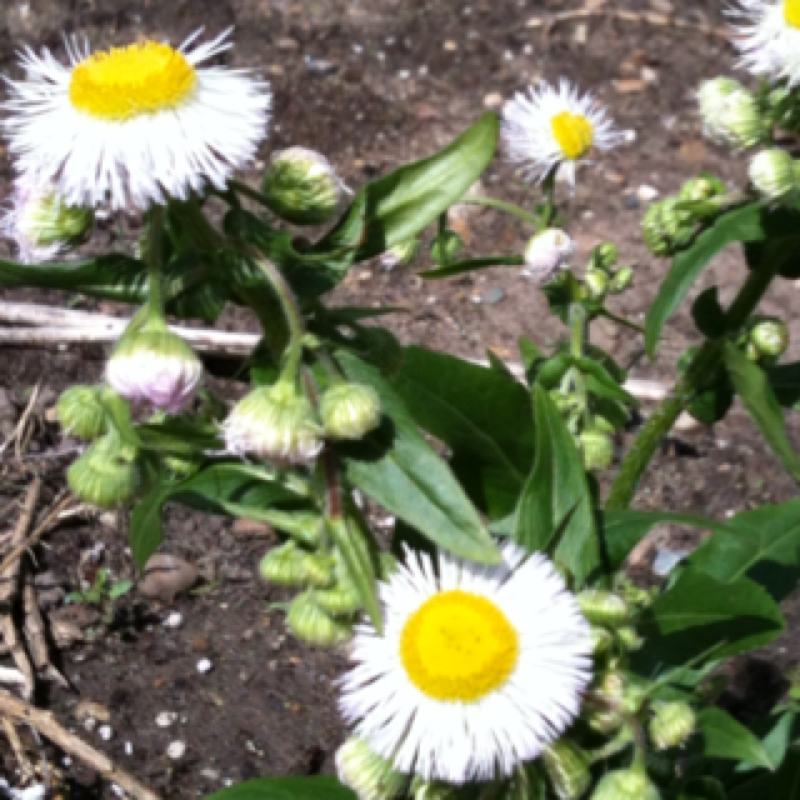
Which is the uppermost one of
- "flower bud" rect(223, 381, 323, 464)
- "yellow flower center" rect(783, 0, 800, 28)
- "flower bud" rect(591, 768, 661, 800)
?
"yellow flower center" rect(783, 0, 800, 28)

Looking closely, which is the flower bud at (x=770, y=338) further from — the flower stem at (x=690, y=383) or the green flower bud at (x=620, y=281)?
the green flower bud at (x=620, y=281)

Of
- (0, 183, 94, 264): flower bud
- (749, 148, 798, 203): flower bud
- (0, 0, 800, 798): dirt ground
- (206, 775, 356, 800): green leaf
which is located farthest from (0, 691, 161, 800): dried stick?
(749, 148, 798, 203): flower bud

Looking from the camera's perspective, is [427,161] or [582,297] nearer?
[427,161]

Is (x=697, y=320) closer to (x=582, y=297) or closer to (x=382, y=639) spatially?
(x=582, y=297)

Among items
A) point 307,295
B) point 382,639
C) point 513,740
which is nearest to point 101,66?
point 307,295

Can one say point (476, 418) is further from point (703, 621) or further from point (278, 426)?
point (278, 426)

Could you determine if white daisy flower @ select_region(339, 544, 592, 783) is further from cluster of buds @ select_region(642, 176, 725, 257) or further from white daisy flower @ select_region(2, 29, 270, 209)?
cluster of buds @ select_region(642, 176, 725, 257)
